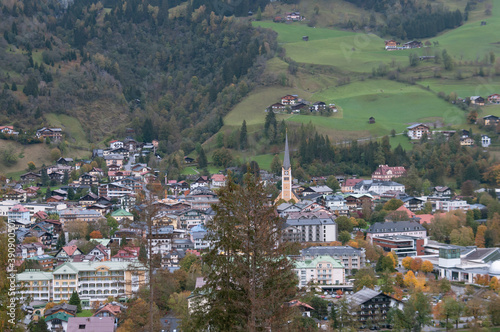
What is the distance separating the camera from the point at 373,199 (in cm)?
5506

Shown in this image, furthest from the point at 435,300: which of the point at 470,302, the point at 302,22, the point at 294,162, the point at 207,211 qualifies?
the point at 302,22

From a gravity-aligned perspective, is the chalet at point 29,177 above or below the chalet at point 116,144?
below

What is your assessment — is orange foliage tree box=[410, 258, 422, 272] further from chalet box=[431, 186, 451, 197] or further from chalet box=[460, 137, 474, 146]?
chalet box=[460, 137, 474, 146]

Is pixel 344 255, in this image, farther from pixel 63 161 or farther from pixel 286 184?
pixel 63 161

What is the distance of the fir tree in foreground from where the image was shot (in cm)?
1230

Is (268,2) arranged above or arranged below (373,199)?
above

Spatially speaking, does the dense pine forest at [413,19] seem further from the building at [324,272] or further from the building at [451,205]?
the building at [324,272]

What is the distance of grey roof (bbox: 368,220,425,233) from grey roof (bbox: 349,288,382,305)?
11.8 metres

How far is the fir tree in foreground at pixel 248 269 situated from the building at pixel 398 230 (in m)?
33.1

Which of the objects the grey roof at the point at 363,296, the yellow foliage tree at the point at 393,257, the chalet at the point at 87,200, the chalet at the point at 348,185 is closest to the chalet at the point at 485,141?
the chalet at the point at 348,185

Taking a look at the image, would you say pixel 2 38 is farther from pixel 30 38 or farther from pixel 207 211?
pixel 207 211

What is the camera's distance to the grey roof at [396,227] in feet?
148

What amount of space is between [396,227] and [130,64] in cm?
5691

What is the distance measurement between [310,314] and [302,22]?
76.2m
